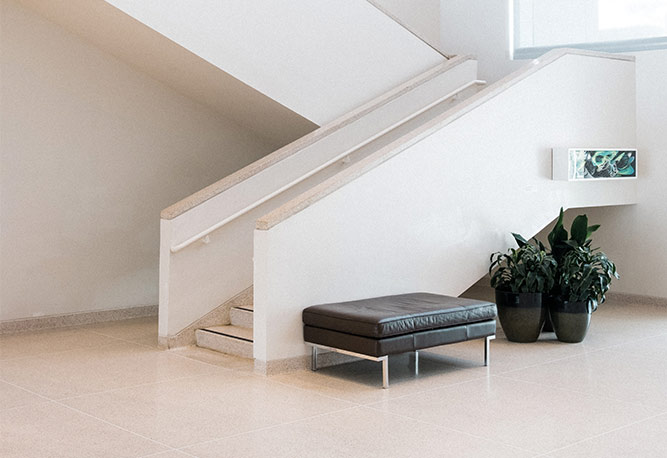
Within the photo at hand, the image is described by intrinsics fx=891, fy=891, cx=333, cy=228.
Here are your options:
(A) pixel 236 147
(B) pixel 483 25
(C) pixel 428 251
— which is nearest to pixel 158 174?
(A) pixel 236 147

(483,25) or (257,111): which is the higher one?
(483,25)

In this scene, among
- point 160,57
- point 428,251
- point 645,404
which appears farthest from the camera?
point 160,57

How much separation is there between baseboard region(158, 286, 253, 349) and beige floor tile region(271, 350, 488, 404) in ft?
4.50

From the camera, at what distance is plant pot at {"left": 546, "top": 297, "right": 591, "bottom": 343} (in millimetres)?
7137

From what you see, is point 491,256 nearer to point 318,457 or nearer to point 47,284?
point 318,457

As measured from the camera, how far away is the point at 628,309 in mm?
8914

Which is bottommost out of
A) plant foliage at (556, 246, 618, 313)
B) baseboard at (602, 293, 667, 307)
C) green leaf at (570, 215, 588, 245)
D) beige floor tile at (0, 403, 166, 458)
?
beige floor tile at (0, 403, 166, 458)

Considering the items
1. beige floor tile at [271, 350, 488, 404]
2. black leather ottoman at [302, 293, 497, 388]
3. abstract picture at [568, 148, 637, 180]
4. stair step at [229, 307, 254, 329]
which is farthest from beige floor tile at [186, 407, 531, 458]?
abstract picture at [568, 148, 637, 180]

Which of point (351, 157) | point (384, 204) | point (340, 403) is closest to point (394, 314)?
point (340, 403)

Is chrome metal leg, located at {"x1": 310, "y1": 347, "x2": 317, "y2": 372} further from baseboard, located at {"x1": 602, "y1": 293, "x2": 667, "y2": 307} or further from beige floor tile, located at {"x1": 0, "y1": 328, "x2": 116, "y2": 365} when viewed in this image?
baseboard, located at {"x1": 602, "y1": 293, "x2": 667, "y2": 307}

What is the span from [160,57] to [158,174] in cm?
143

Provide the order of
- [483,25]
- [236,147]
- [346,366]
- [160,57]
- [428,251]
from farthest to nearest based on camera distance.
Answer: [483,25]
[236,147]
[160,57]
[428,251]
[346,366]

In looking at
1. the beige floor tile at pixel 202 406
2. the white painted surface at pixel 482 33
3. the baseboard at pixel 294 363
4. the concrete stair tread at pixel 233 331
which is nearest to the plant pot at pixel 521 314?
the baseboard at pixel 294 363

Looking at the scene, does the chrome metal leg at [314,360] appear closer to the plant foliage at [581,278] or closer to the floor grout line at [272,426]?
the floor grout line at [272,426]
